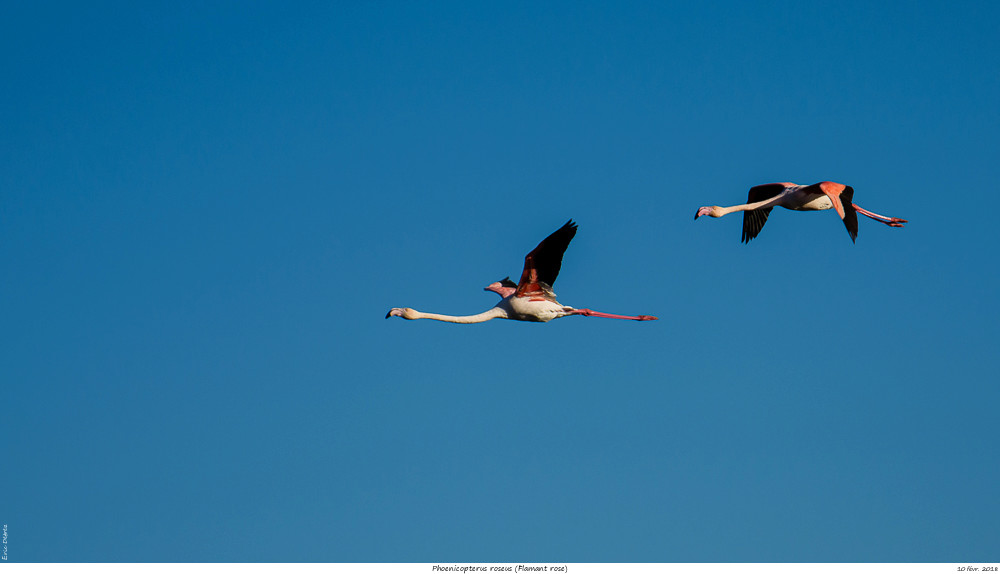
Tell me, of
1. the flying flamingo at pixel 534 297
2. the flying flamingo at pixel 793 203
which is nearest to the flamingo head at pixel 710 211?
the flying flamingo at pixel 793 203

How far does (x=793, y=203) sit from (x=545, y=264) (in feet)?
21.5

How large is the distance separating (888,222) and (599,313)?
7219 millimetres

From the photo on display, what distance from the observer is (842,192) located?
24.2m

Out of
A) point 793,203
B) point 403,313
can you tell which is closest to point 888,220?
point 793,203

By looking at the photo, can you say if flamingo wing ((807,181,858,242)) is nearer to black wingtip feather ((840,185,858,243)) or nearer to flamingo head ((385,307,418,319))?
black wingtip feather ((840,185,858,243))

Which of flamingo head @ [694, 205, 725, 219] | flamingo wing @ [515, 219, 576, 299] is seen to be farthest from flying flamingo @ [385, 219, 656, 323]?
flamingo head @ [694, 205, 725, 219]

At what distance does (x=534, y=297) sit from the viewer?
24.8 m

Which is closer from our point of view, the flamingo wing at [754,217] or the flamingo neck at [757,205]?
the flamingo neck at [757,205]

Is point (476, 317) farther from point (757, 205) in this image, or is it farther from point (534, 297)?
point (757, 205)

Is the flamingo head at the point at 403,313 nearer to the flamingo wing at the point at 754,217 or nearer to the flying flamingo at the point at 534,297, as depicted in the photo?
the flying flamingo at the point at 534,297

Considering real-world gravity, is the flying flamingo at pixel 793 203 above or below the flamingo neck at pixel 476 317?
above

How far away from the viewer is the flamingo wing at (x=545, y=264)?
23078 millimetres
